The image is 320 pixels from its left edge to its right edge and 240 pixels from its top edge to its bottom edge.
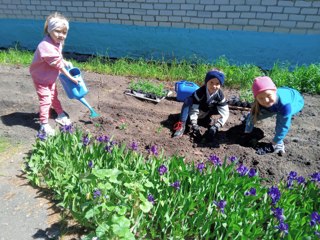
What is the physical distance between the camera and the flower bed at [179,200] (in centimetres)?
204

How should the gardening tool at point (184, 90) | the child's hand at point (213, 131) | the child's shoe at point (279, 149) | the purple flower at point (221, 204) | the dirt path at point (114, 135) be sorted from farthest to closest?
the gardening tool at point (184, 90)
the child's hand at point (213, 131)
the child's shoe at point (279, 149)
the dirt path at point (114, 135)
the purple flower at point (221, 204)

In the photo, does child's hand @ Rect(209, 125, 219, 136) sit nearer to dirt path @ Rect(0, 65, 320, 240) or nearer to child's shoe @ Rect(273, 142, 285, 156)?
dirt path @ Rect(0, 65, 320, 240)

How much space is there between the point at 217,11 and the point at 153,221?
4.38m

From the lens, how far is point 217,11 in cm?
568

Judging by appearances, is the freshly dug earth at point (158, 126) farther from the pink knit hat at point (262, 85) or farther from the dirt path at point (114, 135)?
the pink knit hat at point (262, 85)

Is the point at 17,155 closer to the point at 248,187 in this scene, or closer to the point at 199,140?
the point at 199,140

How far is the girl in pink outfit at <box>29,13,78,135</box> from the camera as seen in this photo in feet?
10.7

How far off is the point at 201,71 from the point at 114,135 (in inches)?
90.9

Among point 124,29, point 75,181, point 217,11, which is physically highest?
point 217,11

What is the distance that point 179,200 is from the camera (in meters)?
2.28

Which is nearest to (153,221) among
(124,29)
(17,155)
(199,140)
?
(199,140)

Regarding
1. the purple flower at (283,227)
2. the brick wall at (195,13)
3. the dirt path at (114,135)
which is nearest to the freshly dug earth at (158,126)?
the dirt path at (114,135)

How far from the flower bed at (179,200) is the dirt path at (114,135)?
11.9 inches

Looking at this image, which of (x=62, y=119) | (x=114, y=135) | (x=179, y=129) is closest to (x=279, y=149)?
(x=179, y=129)
